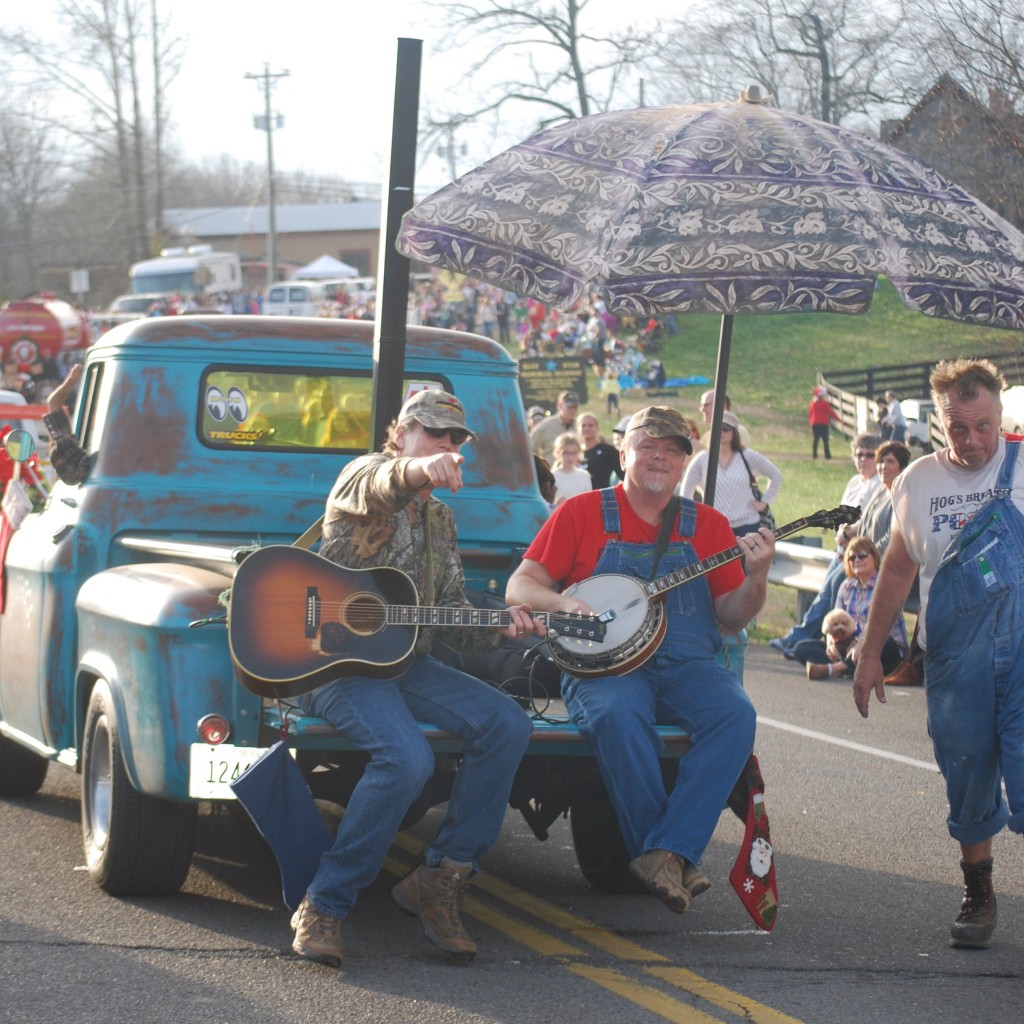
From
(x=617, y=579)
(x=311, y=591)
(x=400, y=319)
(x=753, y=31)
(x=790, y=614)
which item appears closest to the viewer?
(x=311, y=591)

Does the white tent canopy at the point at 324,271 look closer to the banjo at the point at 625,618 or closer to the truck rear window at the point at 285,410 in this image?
the truck rear window at the point at 285,410

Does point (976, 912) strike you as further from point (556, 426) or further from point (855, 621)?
point (556, 426)

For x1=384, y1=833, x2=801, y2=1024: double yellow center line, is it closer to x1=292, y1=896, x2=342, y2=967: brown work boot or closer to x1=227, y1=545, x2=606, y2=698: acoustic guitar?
Result: x1=292, y1=896, x2=342, y2=967: brown work boot

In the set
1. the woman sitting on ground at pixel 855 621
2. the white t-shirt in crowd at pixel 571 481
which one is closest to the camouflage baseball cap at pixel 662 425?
the woman sitting on ground at pixel 855 621

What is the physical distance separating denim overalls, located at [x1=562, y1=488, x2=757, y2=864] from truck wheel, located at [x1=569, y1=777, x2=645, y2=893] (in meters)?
0.60

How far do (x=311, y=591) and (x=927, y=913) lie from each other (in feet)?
8.12

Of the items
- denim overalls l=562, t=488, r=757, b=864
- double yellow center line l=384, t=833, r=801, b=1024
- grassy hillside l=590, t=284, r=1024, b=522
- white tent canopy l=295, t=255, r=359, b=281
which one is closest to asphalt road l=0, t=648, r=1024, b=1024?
double yellow center line l=384, t=833, r=801, b=1024

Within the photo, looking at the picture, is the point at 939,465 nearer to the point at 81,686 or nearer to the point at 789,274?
the point at 789,274

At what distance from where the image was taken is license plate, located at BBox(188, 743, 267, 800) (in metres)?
5.15

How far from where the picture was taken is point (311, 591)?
16.9 feet

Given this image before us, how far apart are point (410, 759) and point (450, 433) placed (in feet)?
3.48

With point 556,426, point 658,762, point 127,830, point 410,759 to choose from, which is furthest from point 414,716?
point 556,426

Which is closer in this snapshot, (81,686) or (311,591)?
(311,591)

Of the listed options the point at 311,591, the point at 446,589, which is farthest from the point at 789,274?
the point at 311,591
